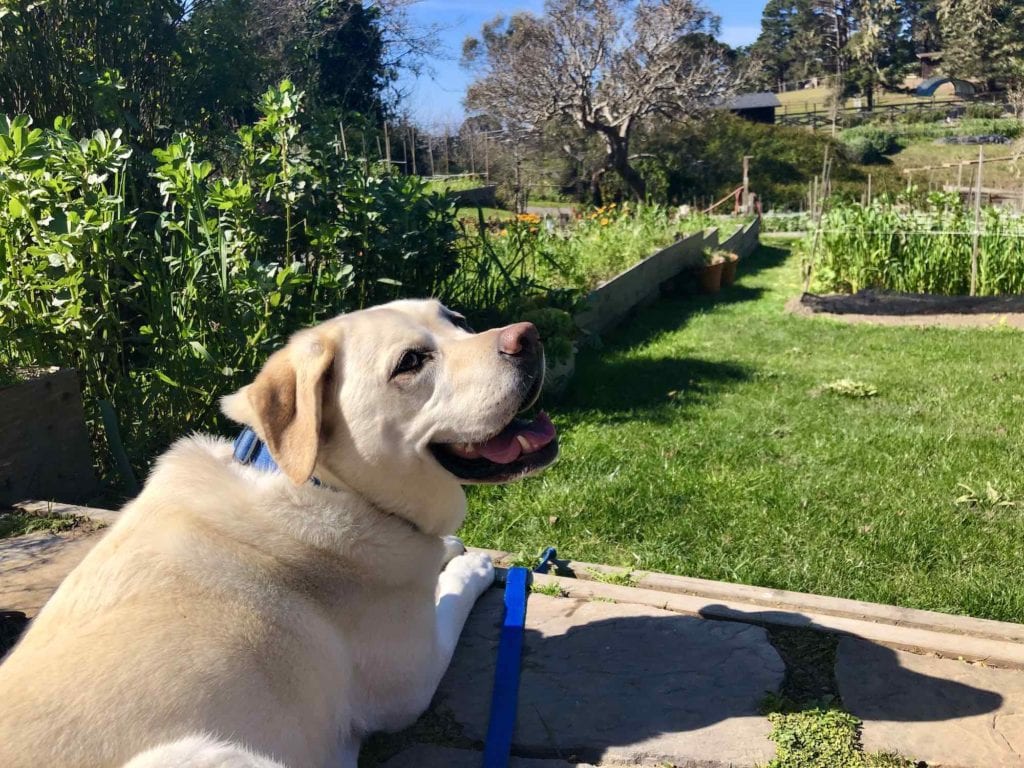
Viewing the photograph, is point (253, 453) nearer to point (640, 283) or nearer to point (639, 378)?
point (639, 378)

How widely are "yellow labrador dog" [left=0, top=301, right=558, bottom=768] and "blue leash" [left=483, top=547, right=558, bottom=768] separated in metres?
0.20

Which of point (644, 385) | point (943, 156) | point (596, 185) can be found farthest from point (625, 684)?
point (943, 156)

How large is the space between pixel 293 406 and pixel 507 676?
1.11 m

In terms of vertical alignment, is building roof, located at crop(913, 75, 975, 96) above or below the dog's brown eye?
above

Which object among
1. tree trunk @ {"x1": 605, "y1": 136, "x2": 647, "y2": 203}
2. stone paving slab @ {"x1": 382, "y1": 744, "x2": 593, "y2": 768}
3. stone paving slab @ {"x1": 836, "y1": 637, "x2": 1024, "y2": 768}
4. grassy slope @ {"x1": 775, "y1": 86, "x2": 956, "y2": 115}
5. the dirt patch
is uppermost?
grassy slope @ {"x1": 775, "y1": 86, "x2": 956, "y2": 115}

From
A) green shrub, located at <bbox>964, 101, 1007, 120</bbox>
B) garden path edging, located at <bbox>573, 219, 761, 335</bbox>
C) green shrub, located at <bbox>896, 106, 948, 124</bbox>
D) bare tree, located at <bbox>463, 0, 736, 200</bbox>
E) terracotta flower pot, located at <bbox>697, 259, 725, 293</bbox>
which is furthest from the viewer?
green shrub, located at <bbox>896, 106, 948, 124</bbox>

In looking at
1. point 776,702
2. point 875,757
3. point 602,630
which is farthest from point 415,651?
point 875,757

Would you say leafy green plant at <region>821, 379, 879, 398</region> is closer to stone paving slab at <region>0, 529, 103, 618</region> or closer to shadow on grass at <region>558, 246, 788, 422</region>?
shadow on grass at <region>558, 246, 788, 422</region>

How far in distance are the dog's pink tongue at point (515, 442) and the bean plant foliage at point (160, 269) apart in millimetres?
2145

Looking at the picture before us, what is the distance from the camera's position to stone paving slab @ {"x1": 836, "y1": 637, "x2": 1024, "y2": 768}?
7.22ft

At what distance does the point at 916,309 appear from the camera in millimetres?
10227

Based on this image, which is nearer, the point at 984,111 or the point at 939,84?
the point at 984,111

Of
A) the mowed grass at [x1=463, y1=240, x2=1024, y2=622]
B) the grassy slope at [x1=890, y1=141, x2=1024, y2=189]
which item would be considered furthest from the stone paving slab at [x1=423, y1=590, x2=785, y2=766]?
the grassy slope at [x1=890, y1=141, x2=1024, y2=189]

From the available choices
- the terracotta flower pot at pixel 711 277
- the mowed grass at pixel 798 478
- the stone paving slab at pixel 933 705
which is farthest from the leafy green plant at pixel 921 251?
the stone paving slab at pixel 933 705
